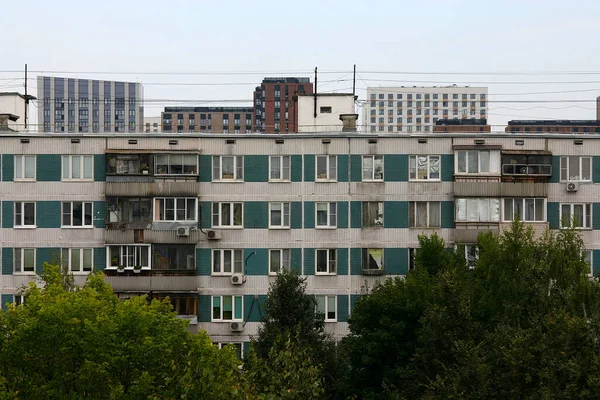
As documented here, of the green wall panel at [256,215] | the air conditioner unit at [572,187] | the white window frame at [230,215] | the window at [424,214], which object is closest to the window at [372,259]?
the window at [424,214]

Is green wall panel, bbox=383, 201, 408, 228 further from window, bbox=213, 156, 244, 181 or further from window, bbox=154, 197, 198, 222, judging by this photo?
window, bbox=154, 197, 198, 222

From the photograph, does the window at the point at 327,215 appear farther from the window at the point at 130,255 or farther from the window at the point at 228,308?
the window at the point at 130,255

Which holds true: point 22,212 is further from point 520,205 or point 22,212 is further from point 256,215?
point 520,205

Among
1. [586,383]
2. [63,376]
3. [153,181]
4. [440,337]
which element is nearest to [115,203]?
[153,181]

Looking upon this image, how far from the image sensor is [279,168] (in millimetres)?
52594

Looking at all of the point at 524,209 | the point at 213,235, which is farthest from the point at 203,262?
the point at 524,209

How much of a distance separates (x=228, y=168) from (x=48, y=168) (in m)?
10.6

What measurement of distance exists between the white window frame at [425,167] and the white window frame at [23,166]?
2213 centimetres

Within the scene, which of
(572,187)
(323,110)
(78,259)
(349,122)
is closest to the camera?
(572,187)

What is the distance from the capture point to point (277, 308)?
46844mm

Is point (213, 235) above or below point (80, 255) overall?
above

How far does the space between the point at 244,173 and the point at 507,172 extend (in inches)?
609

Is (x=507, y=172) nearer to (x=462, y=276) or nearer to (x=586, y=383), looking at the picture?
(x=462, y=276)

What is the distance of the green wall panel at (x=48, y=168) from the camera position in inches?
2056
